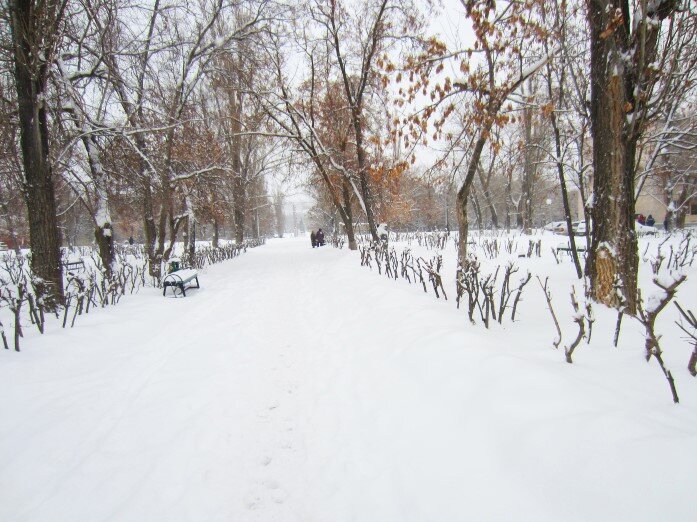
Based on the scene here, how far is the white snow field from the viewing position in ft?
5.28

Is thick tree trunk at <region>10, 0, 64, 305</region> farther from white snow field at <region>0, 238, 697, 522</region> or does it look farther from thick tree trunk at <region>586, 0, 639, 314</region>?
thick tree trunk at <region>586, 0, 639, 314</region>

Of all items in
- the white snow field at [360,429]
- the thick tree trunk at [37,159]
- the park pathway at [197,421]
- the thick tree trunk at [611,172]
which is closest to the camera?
the white snow field at [360,429]

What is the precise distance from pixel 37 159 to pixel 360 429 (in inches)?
272

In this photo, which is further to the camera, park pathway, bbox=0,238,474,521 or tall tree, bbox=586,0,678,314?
tall tree, bbox=586,0,678,314

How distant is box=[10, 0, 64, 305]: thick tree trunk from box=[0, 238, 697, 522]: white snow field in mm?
2196

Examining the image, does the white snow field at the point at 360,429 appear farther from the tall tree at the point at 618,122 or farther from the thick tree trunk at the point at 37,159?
the thick tree trunk at the point at 37,159

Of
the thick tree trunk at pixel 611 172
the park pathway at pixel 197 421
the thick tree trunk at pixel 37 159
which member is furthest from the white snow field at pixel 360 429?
the thick tree trunk at pixel 37 159

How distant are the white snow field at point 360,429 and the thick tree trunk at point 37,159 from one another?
2.20 m

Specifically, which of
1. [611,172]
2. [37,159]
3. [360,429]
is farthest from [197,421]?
[37,159]

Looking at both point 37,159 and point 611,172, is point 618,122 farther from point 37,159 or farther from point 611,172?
point 37,159

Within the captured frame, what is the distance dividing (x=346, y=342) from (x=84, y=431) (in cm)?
278

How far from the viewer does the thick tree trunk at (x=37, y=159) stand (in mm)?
5160

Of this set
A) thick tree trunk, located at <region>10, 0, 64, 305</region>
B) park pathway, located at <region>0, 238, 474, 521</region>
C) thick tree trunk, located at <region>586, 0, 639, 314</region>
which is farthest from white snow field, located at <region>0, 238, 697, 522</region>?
thick tree trunk, located at <region>10, 0, 64, 305</region>

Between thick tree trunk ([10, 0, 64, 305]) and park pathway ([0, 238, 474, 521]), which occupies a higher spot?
thick tree trunk ([10, 0, 64, 305])
